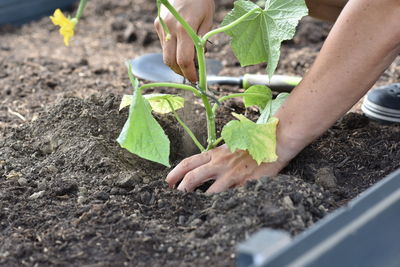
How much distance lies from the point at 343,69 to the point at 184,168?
1.33 feet

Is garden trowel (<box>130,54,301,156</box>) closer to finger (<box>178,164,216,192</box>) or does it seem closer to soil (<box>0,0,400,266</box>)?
soil (<box>0,0,400,266</box>)

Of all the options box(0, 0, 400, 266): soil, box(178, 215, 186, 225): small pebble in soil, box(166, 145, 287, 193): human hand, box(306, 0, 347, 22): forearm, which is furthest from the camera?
box(306, 0, 347, 22): forearm

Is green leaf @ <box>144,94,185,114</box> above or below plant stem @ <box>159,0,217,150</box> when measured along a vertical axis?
below

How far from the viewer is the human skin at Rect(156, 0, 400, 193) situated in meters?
1.33

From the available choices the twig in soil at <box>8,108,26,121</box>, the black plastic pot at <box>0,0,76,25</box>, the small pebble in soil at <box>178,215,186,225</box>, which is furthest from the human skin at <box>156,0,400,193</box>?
the black plastic pot at <box>0,0,76,25</box>

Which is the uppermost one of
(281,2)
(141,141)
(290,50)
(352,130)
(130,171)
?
(281,2)

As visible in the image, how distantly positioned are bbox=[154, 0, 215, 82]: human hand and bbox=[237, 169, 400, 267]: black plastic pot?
2.19ft

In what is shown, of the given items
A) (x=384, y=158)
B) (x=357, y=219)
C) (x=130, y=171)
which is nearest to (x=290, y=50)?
(x=384, y=158)

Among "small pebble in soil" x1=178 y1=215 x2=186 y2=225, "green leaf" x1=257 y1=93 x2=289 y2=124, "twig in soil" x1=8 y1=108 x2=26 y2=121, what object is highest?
"green leaf" x1=257 y1=93 x2=289 y2=124

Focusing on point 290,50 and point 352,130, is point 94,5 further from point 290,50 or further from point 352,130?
point 352,130

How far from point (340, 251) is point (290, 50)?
6.57 feet

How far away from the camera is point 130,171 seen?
4.99 feet

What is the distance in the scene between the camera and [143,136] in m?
1.26

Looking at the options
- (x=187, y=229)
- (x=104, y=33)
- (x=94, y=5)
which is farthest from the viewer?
(x=94, y=5)
